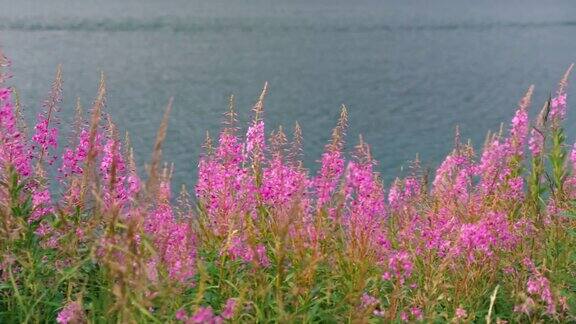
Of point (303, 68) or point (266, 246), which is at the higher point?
point (266, 246)

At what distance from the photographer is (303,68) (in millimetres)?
47562

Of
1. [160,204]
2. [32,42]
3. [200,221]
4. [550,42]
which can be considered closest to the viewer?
[160,204]

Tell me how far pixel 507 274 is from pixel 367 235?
5.61 ft

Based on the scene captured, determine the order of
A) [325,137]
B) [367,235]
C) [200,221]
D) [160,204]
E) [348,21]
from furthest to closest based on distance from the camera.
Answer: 1. [348,21]
2. [325,137]
3. [200,221]
4. [160,204]
5. [367,235]

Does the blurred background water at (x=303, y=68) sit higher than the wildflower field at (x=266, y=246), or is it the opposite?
the wildflower field at (x=266, y=246)

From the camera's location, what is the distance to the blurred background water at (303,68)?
95.2 ft

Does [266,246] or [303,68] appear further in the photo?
[303,68]

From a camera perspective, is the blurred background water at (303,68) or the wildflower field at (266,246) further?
the blurred background water at (303,68)

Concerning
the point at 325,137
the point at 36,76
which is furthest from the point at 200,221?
the point at 36,76

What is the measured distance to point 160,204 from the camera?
5945 millimetres

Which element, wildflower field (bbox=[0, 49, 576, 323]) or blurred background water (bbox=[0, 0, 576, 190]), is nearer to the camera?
wildflower field (bbox=[0, 49, 576, 323])

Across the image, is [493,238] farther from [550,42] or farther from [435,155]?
[550,42]

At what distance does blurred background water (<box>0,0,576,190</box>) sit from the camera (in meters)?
29.0

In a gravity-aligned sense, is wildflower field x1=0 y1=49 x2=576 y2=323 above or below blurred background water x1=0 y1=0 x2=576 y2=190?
above
